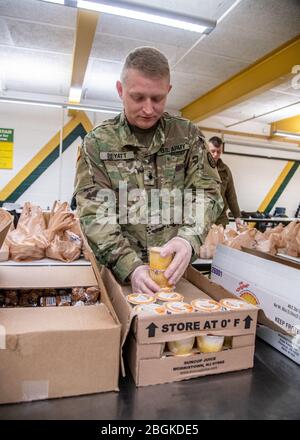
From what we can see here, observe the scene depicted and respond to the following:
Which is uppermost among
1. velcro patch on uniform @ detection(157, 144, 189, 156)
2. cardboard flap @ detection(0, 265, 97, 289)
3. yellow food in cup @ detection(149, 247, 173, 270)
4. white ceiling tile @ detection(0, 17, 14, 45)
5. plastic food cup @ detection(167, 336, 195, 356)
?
white ceiling tile @ detection(0, 17, 14, 45)

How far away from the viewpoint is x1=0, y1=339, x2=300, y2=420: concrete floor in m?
0.67

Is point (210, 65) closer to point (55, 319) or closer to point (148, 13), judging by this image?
point (148, 13)

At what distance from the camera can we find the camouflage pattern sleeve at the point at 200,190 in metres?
1.23

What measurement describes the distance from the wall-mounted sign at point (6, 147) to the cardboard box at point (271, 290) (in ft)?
20.8

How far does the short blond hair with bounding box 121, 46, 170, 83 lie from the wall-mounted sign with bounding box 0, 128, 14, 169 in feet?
20.1

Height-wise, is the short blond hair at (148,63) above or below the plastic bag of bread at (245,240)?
above

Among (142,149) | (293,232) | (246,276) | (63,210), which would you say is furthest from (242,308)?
(63,210)

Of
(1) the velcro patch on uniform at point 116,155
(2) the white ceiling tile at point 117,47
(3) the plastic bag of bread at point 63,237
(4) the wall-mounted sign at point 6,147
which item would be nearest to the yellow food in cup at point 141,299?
(1) the velcro patch on uniform at point 116,155

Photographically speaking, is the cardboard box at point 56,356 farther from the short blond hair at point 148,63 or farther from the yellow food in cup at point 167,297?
the short blond hair at point 148,63

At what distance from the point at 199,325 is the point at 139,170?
0.77m

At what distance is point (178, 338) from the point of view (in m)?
0.76

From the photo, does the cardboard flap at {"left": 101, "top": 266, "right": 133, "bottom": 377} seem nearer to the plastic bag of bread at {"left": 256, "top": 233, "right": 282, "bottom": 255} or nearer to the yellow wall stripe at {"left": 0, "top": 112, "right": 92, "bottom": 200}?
the plastic bag of bread at {"left": 256, "top": 233, "right": 282, "bottom": 255}

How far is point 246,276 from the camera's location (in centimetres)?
117

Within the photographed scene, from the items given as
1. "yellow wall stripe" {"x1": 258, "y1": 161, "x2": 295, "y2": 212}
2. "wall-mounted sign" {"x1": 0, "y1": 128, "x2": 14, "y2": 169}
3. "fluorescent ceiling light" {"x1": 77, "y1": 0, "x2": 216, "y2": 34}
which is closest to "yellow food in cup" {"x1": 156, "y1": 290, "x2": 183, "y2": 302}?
"fluorescent ceiling light" {"x1": 77, "y1": 0, "x2": 216, "y2": 34}
